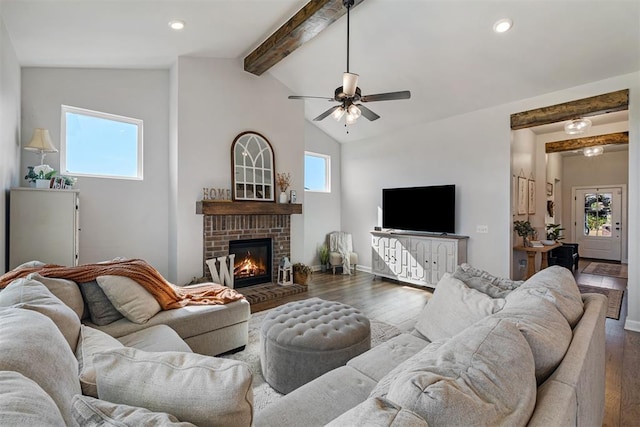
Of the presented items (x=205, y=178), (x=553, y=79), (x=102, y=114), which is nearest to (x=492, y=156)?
(x=553, y=79)

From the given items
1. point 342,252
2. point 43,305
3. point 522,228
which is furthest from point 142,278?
point 522,228

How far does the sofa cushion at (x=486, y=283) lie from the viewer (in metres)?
1.94

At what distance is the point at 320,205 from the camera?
6594 mm

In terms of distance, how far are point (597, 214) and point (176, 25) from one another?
10493 mm

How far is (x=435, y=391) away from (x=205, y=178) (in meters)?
4.28

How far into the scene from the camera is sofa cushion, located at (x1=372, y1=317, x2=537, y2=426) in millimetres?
702

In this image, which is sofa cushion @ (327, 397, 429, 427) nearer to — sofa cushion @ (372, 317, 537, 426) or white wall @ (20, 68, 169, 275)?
sofa cushion @ (372, 317, 537, 426)

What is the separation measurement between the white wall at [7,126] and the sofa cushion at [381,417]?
3.68 m

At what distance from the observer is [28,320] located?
3.86 ft

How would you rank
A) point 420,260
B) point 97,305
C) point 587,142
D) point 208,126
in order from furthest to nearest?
point 587,142 < point 420,260 < point 208,126 < point 97,305

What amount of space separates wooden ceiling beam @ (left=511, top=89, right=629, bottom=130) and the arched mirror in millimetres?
3785

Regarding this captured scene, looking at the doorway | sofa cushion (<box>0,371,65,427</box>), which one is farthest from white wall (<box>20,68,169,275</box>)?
the doorway

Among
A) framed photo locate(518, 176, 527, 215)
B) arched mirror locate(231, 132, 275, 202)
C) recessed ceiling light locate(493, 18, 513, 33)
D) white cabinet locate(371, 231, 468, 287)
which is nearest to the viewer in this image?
recessed ceiling light locate(493, 18, 513, 33)

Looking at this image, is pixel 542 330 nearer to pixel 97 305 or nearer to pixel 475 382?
pixel 475 382
